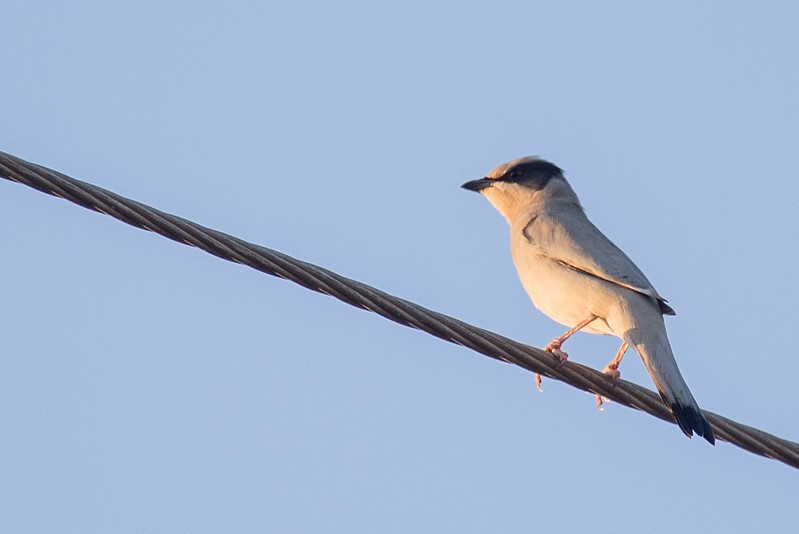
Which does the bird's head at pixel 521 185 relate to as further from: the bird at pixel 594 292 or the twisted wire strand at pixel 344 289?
the twisted wire strand at pixel 344 289

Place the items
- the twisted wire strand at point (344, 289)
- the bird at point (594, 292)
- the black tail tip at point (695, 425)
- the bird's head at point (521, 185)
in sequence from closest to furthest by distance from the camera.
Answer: the twisted wire strand at point (344, 289) → the black tail tip at point (695, 425) → the bird at point (594, 292) → the bird's head at point (521, 185)

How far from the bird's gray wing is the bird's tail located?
0.32m

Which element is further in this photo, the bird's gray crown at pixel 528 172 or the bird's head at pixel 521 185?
the bird's gray crown at pixel 528 172

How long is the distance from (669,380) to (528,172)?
424cm

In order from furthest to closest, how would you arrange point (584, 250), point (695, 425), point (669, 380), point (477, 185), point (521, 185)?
point (477, 185) → point (521, 185) → point (584, 250) → point (669, 380) → point (695, 425)

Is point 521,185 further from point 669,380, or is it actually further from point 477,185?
point 669,380

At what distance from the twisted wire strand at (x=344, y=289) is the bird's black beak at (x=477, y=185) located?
4.90 m

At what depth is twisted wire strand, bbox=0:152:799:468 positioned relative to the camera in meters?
4.79

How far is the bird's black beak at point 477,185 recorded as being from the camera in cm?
1090

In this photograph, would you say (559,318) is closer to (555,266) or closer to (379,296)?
(555,266)

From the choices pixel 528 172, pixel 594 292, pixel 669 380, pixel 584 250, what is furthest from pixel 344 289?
pixel 528 172

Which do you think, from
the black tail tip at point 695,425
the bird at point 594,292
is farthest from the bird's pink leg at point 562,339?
the black tail tip at point 695,425

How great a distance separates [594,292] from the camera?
26.5 ft

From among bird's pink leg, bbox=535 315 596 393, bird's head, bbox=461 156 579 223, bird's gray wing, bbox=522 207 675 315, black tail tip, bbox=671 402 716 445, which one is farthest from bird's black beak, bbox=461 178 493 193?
black tail tip, bbox=671 402 716 445
